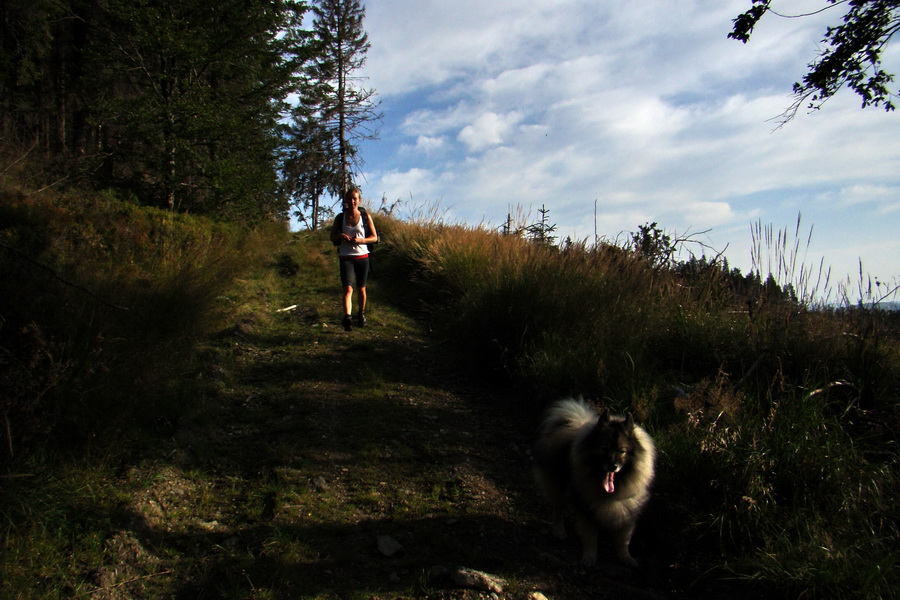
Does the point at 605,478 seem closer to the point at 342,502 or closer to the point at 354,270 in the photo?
the point at 342,502

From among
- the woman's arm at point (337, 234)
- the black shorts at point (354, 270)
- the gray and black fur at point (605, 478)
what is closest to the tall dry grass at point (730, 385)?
the gray and black fur at point (605, 478)

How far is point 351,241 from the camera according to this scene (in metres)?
7.11

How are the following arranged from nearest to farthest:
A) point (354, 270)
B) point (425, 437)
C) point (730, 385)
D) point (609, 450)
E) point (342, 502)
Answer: point (609, 450)
point (342, 502)
point (730, 385)
point (425, 437)
point (354, 270)

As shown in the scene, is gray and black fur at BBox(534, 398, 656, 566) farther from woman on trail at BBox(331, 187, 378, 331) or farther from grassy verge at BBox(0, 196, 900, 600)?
woman on trail at BBox(331, 187, 378, 331)

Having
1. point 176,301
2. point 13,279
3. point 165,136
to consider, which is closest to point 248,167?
point 165,136

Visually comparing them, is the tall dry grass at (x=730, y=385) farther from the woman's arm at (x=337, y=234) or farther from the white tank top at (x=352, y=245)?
the woman's arm at (x=337, y=234)

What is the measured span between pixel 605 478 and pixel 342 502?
1673 mm

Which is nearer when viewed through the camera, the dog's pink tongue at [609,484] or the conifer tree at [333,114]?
the dog's pink tongue at [609,484]

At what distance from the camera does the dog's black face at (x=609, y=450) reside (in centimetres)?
267

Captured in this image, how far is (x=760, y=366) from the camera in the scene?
4152 millimetres

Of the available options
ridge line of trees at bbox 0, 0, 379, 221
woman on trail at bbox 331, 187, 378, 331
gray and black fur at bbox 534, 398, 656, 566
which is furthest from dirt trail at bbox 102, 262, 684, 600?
ridge line of trees at bbox 0, 0, 379, 221

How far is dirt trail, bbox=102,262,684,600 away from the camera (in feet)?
8.16

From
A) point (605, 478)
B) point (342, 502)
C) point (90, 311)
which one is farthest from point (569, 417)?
point (90, 311)

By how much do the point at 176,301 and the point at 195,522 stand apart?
3174 millimetres
